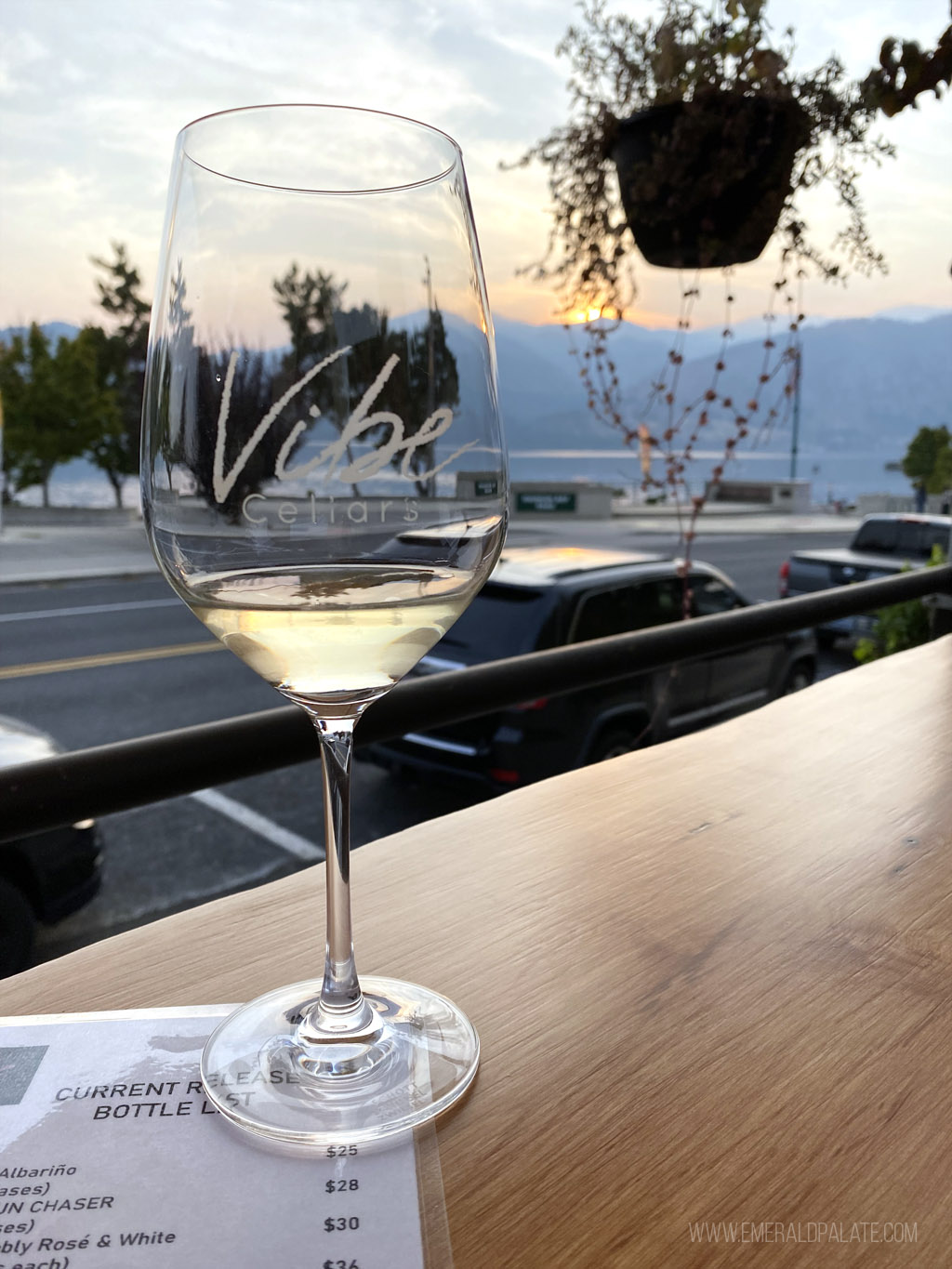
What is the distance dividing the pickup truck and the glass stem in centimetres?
609

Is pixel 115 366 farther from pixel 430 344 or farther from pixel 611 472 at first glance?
pixel 430 344

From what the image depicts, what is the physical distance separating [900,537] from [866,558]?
552mm

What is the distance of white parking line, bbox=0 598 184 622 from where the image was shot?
8922mm

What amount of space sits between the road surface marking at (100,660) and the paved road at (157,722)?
0.05ft

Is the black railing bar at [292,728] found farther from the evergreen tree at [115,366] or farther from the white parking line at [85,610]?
the evergreen tree at [115,366]

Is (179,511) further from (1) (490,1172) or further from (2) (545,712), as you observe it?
(2) (545,712)

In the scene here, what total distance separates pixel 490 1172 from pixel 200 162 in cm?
32

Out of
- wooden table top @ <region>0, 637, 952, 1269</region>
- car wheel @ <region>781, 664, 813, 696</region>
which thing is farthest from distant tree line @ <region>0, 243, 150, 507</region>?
wooden table top @ <region>0, 637, 952, 1269</region>

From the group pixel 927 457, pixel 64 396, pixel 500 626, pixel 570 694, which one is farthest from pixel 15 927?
pixel 927 457

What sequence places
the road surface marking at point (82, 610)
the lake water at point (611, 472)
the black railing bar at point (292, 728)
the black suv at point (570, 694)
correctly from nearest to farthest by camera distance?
1. the black railing bar at point (292, 728)
2. the lake water at point (611, 472)
3. the black suv at point (570, 694)
4. the road surface marking at point (82, 610)

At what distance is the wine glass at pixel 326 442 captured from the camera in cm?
31

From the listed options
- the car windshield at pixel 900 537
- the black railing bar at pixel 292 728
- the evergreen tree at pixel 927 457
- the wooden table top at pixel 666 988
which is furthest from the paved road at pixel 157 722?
the evergreen tree at pixel 927 457

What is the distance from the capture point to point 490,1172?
11.4 inches

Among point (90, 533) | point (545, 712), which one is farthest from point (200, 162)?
point (90, 533)
